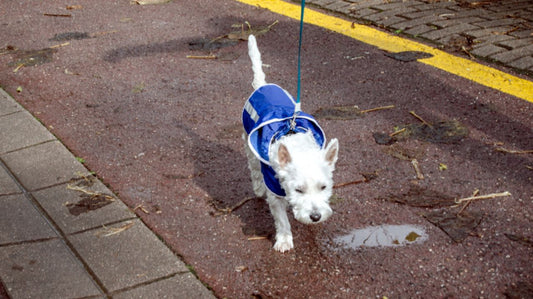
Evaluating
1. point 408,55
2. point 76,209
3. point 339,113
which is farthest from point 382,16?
point 76,209

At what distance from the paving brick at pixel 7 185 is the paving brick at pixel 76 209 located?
0.18 metres

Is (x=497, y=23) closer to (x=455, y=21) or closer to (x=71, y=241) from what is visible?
(x=455, y=21)

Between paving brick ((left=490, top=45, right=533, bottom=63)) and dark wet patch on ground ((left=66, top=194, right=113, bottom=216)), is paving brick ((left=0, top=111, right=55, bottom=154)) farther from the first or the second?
paving brick ((left=490, top=45, right=533, bottom=63))

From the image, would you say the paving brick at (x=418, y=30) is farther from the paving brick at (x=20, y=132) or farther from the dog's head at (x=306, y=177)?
the paving brick at (x=20, y=132)

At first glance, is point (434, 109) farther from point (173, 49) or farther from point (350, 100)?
point (173, 49)

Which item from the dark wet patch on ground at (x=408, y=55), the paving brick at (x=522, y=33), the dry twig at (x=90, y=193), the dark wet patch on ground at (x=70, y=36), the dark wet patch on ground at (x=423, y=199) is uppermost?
the paving brick at (x=522, y=33)

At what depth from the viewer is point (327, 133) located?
4816 millimetres

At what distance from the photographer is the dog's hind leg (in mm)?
3588

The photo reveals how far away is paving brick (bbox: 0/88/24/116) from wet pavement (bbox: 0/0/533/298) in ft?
0.51

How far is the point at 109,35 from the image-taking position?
7141 millimetres

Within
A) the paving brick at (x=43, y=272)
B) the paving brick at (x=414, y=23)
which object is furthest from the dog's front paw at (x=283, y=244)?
the paving brick at (x=414, y=23)

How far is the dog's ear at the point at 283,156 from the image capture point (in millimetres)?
3225

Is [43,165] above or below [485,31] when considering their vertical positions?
below

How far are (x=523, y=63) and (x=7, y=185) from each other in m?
4.75
